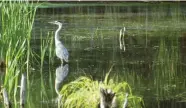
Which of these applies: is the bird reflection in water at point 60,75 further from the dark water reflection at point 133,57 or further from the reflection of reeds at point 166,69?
the reflection of reeds at point 166,69

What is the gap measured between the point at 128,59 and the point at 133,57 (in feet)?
1.24

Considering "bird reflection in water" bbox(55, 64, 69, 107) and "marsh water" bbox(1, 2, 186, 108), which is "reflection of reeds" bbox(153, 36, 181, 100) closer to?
"marsh water" bbox(1, 2, 186, 108)

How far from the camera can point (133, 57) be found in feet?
45.0

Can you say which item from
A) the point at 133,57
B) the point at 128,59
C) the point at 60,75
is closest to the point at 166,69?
the point at 128,59

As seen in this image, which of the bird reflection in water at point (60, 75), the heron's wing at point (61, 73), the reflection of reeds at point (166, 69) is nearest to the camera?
the reflection of reeds at point (166, 69)

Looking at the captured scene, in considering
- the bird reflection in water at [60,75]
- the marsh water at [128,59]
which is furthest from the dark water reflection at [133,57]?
the bird reflection in water at [60,75]

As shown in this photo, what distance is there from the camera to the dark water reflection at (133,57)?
9422 millimetres

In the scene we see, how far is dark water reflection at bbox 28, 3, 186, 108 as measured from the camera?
30.9 ft

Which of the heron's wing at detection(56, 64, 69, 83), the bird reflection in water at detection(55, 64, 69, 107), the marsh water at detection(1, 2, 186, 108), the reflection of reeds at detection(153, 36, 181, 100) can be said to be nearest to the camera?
the marsh water at detection(1, 2, 186, 108)

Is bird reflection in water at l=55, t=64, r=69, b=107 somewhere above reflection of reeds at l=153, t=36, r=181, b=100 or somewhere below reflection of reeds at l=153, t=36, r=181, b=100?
above

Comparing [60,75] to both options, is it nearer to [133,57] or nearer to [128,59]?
[128,59]

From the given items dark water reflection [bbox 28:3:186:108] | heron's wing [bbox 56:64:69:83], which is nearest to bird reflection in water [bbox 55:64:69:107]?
heron's wing [bbox 56:64:69:83]

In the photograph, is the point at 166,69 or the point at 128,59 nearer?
the point at 166,69

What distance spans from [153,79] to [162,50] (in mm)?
4498
